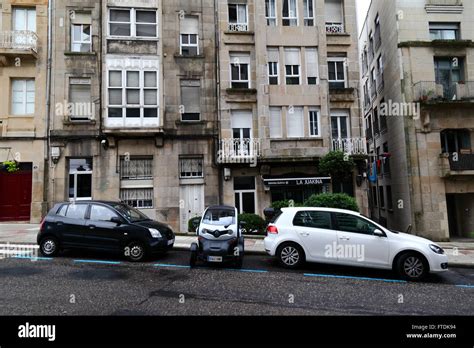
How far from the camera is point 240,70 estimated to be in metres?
17.2

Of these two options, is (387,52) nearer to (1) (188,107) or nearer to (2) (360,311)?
(1) (188,107)

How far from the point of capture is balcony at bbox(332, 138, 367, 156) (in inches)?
650

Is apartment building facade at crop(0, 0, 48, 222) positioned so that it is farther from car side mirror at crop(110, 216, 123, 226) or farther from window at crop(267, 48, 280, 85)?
window at crop(267, 48, 280, 85)

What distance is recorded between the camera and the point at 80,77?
16.4m

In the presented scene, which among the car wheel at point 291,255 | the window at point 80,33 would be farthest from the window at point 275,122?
the window at point 80,33

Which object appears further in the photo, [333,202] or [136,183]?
[136,183]

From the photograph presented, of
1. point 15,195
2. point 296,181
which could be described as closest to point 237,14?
point 296,181

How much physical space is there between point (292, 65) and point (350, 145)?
18.5 feet

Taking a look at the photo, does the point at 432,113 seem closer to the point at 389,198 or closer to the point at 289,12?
the point at 389,198

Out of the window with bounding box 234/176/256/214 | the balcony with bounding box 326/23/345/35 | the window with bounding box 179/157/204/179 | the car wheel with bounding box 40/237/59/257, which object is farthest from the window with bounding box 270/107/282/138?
the car wheel with bounding box 40/237/59/257

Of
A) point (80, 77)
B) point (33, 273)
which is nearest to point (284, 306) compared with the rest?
point (33, 273)

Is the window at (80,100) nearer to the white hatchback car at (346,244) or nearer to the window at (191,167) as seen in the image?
the window at (191,167)

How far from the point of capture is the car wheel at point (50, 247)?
9055 mm

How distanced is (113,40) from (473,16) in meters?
20.1
